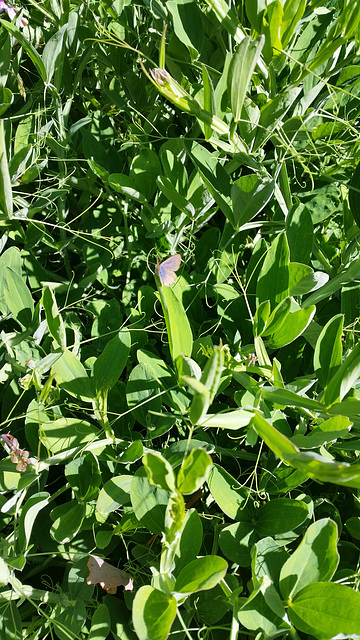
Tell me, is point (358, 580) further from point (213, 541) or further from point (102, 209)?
point (102, 209)

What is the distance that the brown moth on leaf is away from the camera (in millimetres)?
693

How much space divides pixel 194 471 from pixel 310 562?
269mm

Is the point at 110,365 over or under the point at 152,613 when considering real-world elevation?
over

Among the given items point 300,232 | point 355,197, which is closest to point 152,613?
point 300,232

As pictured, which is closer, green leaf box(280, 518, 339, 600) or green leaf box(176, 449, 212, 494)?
green leaf box(176, 449, 212, 494)

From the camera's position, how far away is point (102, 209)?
93cm

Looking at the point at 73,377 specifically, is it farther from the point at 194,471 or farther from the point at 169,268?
the point at 194,471

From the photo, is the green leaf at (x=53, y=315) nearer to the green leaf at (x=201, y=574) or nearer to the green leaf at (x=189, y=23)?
the green leaf at (x=201, y=574)

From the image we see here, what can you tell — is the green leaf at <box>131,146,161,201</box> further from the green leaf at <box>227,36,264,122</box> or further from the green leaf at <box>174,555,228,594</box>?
the green leaf at <box>174,555,228,594</box>

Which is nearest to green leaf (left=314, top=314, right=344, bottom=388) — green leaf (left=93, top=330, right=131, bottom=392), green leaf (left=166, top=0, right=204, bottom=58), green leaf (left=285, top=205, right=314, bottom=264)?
green leaf (left=285, top=205, right=314, bottom=264)

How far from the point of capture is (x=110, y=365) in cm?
68

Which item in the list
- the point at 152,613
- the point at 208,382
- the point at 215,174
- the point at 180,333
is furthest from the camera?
the point at 215,174

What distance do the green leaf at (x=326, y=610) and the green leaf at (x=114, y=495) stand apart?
23 centimetres

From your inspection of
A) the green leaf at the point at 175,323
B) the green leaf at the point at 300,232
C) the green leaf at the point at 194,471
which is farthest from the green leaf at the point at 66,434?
the green leaf at the point at 300,232
